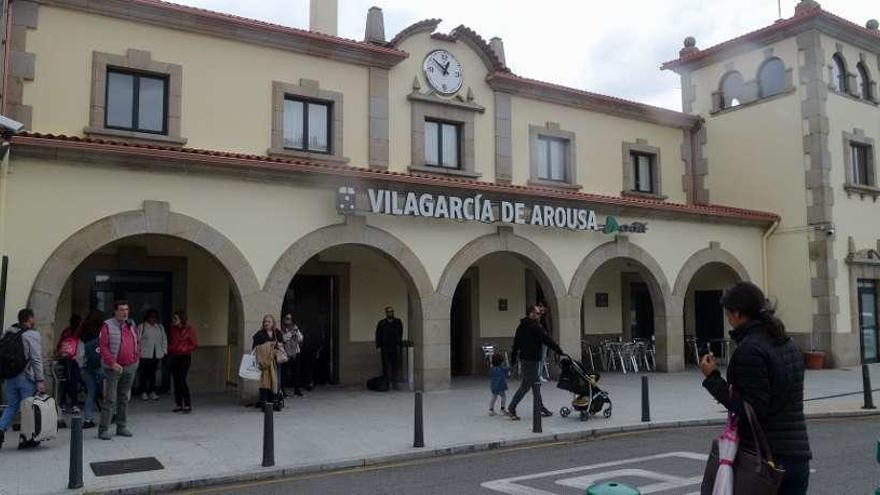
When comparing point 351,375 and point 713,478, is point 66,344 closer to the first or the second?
point 351,375

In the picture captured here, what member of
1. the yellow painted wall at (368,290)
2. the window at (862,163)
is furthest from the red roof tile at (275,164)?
the window at (862,163)

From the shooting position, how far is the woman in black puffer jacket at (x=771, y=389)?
3.82 metres

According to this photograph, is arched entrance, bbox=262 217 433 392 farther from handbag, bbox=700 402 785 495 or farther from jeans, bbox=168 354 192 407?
handbag, bbox=700 402 785 495

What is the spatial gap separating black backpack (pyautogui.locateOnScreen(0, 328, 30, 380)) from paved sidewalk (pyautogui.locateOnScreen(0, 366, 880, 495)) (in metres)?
0.93

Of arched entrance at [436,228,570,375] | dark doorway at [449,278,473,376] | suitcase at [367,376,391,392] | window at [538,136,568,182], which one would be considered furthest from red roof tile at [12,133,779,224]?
suitcase at [367,376,391,392]

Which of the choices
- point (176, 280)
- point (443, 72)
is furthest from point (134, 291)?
point (443, 72)

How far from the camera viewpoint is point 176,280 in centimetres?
1459

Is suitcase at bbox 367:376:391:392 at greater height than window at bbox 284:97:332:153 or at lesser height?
lesser

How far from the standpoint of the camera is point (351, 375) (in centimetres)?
1622

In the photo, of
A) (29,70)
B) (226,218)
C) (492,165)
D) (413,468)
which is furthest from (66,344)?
(492,165)

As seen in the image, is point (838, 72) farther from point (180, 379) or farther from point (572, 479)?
point (180, 379)

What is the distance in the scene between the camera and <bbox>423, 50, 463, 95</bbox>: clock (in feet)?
55.4

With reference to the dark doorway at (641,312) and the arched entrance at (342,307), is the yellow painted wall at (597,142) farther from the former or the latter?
the arched entrance at (342,307)

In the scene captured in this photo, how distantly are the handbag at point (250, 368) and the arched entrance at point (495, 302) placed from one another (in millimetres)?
A: 5995
